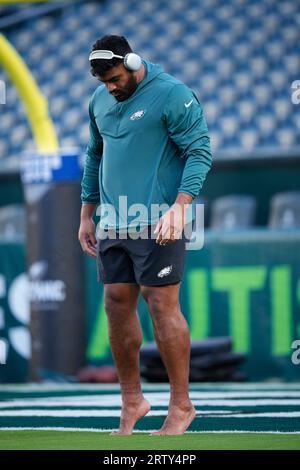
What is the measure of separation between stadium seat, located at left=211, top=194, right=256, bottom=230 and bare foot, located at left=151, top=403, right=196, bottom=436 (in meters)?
6.23

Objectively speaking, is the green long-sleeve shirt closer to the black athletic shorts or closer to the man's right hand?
the black athletic shorts

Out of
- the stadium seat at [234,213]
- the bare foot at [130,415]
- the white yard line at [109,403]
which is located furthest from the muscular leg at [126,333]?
the stadium seat at [234,213]

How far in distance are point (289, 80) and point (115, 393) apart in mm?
5914

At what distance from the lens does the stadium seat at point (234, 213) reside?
34.4 feet

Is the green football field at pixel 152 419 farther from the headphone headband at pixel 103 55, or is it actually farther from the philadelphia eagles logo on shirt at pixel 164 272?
the headphone headband at pixel 103 55

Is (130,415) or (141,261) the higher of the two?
(141,261)

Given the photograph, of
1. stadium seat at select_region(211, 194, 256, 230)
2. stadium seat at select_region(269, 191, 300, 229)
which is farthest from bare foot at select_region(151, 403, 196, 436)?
stadium seat at select_region(211, 194, 256, 230)

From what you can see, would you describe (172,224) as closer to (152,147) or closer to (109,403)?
(152,147)

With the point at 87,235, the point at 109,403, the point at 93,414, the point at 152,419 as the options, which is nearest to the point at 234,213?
the point at 109,403

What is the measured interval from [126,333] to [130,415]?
1.01 ft

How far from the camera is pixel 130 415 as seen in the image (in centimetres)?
436

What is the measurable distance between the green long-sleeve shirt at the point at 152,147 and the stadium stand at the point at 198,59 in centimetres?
640
